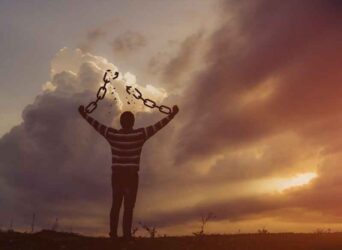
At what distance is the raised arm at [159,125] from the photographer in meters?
16.6

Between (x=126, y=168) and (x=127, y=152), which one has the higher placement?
(x=127, y=152)

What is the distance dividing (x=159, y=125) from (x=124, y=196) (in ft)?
7.13

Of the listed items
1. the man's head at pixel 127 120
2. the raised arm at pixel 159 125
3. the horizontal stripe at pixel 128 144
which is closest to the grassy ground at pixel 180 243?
the horizontal stripe at pixel 128 144

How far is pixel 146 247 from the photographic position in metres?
16.1

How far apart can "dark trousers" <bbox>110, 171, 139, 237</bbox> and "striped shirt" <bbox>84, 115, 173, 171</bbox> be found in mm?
224

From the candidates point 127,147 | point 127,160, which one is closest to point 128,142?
point 127,147

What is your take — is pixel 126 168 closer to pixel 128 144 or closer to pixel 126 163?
pixel 126 163

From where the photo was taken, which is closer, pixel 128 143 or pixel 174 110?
pixel 128 143

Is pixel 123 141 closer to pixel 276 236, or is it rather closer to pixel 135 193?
pixel 135 193

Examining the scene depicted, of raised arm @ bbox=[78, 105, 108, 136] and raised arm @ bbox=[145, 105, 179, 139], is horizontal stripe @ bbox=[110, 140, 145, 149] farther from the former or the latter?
raised arm @ bbox=[78, 105, 108, 136]

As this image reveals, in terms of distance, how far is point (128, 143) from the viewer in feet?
54.2

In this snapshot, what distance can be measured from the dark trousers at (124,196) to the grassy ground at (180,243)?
1.59ft

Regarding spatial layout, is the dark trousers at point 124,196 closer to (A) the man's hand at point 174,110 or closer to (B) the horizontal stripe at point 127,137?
(B) the horizontal stripe at point 127,137

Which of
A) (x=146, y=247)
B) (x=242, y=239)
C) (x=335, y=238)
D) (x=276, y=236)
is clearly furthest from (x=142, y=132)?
(x=335, y=238)
